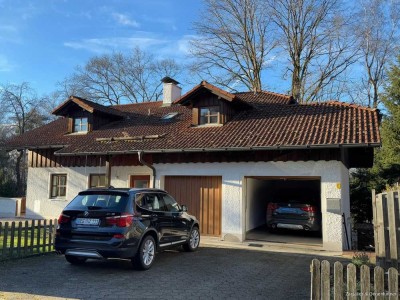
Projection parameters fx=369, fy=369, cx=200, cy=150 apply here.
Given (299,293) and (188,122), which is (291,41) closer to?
(188,122)

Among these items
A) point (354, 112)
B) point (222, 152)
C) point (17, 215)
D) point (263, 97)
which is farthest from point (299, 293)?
point (17, 215)

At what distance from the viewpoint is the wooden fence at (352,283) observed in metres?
4.47

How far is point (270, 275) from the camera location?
7.58 metres

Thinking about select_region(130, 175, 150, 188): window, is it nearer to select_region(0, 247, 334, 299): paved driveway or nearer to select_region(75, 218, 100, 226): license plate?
select_region(0, 247, 334, 299): paved driveway

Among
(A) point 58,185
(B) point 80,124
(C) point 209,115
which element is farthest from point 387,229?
(B) point 80,124

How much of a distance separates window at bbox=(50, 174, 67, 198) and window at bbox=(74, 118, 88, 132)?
8.35ft

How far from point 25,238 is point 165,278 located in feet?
13.3

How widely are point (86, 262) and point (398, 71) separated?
18.4 m

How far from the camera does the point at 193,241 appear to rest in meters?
10.1

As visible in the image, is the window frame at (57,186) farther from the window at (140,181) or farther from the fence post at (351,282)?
the fence post at (351,282)

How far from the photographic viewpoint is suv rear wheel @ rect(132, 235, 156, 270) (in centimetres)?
752

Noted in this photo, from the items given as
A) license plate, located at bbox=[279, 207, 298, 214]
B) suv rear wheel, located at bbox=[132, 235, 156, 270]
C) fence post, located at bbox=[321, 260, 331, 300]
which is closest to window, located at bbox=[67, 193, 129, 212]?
suv rear wheel, located at bbox=[132, 235, 156, 270]

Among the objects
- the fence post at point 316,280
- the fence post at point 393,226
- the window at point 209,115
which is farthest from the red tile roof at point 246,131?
the fence post at point 316,280

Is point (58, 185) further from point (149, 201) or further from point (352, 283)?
point (352, 283)
